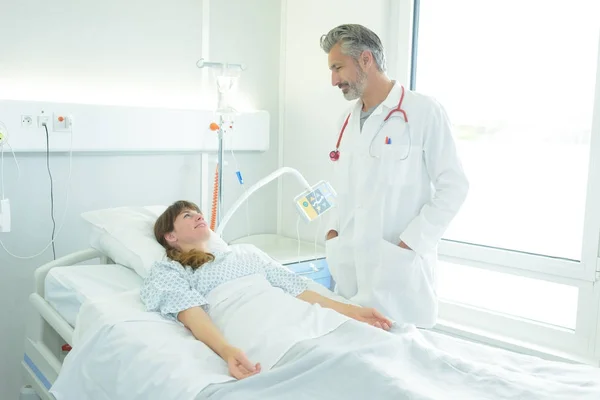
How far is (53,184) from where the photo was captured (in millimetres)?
2557

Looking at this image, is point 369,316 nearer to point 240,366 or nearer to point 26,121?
point 240,366

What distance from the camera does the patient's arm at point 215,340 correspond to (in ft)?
4.91

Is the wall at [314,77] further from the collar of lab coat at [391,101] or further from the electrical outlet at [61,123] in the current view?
the electrical outlet at [61,123]

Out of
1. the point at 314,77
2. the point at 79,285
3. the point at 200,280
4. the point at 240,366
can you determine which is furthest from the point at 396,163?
the point at 314,77

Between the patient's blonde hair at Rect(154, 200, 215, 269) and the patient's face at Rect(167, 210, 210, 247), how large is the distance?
0.07 ft

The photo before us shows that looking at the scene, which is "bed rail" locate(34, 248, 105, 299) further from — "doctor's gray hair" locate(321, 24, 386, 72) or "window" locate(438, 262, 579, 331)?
"window" locate(438, 262, 579, 331)

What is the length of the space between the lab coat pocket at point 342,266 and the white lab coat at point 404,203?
5cm

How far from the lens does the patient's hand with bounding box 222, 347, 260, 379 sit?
1485 mm

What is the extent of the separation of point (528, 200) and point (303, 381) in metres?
1.63

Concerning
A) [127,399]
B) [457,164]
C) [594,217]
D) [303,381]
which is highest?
[457,164]

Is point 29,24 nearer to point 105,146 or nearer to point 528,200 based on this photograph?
point 105,146

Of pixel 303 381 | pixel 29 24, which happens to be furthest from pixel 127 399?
pixel 29 24

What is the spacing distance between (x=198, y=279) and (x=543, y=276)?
1.49 metres

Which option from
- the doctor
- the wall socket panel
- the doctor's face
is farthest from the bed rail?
the doctor's face
